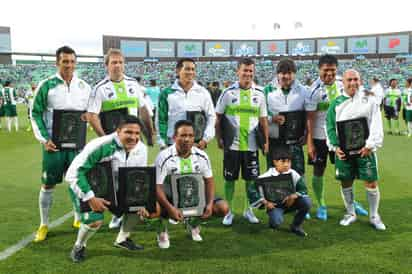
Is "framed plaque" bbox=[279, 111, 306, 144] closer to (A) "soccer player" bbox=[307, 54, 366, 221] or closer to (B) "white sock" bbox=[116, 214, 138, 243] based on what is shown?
(A) "soccer player" bbox=[307, 54, 366, 221]

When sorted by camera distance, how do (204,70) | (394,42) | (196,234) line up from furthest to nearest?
(204,70) < (394,42) < (196,234)

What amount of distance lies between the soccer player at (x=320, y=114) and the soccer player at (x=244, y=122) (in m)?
0.71

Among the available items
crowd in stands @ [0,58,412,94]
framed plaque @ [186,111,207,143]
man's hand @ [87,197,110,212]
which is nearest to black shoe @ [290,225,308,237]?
framed plaque @ [186,111,207,143]

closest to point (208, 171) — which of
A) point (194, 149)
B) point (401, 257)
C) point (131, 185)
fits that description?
point (194, 149)

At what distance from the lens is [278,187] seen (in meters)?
4.59

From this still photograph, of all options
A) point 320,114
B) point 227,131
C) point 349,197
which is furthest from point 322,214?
point 227,131

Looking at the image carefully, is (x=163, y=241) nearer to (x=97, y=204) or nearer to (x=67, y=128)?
(x=97, y=204)

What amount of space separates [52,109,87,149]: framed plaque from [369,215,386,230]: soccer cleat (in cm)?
364

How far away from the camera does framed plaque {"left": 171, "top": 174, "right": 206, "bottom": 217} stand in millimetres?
4094

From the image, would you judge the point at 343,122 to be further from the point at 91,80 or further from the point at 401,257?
the point at 91,80

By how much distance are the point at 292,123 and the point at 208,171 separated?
4.84ft

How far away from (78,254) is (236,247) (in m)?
1.61

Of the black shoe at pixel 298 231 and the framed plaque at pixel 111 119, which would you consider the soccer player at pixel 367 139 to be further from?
the framed plaque at pixel 111 119

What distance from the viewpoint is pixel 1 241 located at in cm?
435
